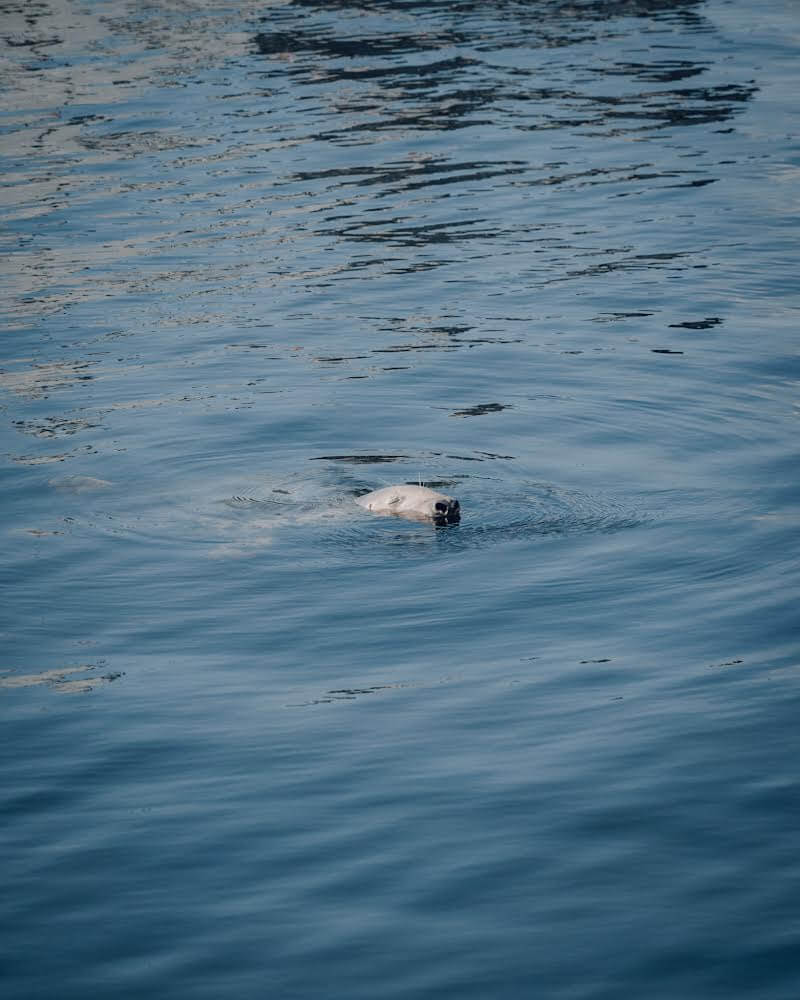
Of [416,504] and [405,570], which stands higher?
[416,504]

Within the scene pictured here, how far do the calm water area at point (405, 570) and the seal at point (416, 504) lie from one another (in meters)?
0.15

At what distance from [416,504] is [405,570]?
0.68 m

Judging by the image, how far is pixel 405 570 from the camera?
9633mm

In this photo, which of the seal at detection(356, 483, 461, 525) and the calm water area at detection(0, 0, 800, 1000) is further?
the seal at detection(356, 483, 461, 525)

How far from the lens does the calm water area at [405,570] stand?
19.5ft

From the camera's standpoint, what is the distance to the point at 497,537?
10.1 m

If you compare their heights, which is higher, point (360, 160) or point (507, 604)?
point (360, 160)

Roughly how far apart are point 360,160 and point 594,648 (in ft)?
53.1

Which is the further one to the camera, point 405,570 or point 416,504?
point 416,504

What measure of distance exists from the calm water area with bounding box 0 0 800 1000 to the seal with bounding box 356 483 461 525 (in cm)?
15

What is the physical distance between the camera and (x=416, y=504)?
1014cm

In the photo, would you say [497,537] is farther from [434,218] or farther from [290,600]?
[434,218]

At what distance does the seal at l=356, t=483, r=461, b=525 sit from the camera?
10000mm

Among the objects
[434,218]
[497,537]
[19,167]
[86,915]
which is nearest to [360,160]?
[434,218]
